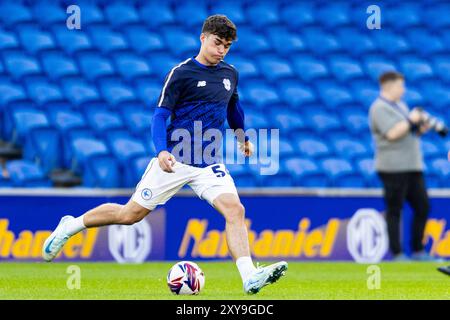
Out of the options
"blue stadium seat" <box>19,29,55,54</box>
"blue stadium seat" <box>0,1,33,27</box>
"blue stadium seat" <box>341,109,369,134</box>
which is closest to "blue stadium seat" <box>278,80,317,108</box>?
"blue stadium seat" <box>341,109,369,134</box>

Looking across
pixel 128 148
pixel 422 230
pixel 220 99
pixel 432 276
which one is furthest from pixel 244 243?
pixel 128 148

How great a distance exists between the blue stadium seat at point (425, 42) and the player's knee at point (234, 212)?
33.8 ft

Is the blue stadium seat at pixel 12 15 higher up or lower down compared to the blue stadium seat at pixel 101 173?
higher up

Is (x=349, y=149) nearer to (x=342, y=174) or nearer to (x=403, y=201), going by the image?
(x=342, y=174)

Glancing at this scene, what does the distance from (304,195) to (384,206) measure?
0.99 m

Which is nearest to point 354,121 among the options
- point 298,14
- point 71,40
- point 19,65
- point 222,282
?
point 298,14

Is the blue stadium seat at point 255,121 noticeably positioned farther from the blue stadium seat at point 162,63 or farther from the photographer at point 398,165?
the photographer at point 398,165

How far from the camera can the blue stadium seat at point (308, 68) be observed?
16.3 m

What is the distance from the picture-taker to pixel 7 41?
1464 centimetres

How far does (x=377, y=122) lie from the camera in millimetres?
12617

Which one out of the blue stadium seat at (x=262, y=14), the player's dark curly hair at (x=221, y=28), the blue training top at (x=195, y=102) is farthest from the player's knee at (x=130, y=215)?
the blue stadium seat at (x=262, y=14)

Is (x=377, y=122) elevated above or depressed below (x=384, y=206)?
above

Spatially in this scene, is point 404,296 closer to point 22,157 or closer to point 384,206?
point 384,206

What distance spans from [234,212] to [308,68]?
877 centimetres
